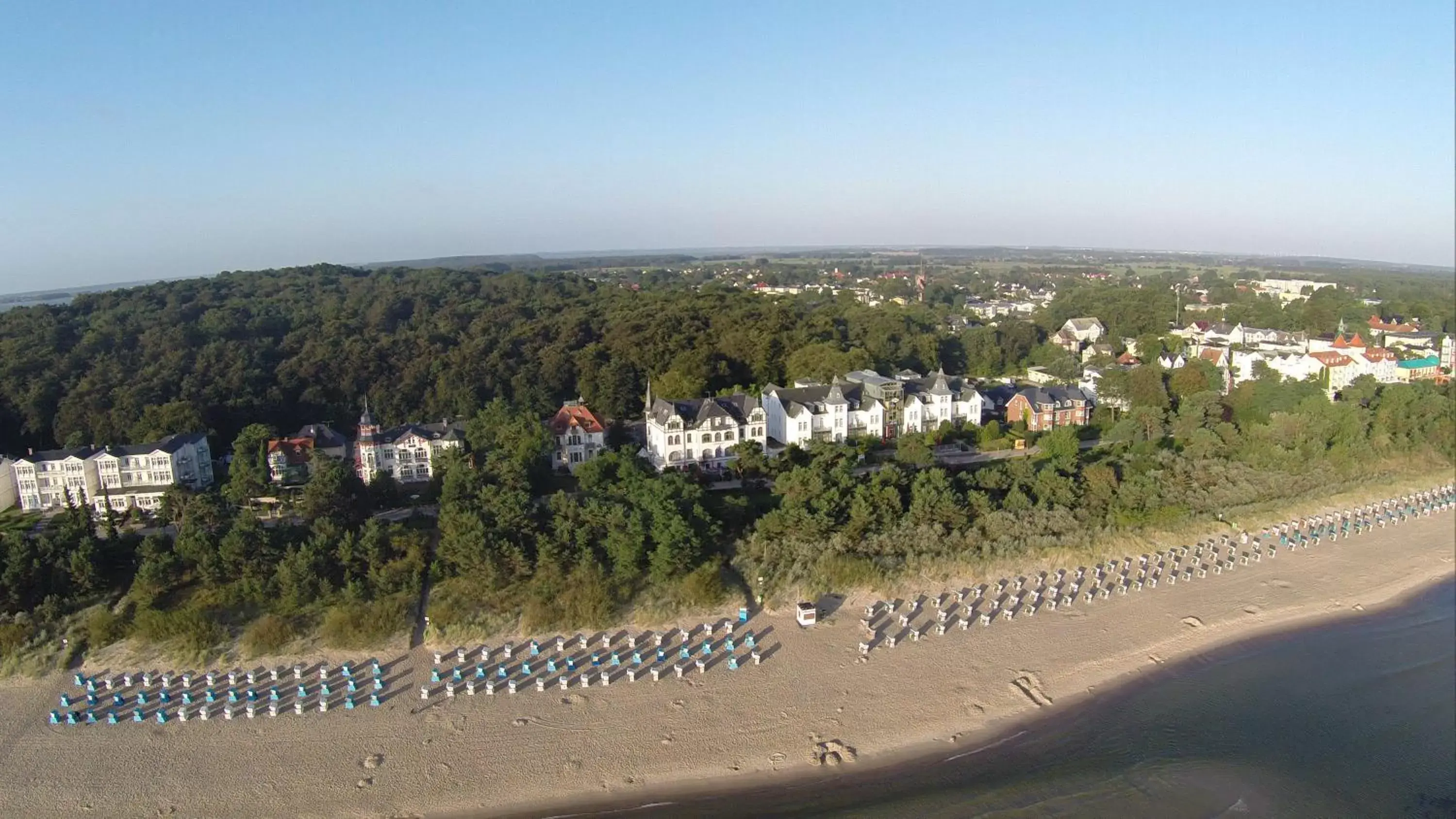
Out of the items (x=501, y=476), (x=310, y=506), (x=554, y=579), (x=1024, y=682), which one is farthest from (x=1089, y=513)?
(x=310, y=506)

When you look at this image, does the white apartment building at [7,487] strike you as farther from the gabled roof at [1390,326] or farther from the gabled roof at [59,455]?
the gabled roof at [1390,326]

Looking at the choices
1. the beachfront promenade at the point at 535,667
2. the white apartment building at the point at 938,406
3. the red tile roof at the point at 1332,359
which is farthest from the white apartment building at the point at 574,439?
the red tile roof at the point at 1332,359

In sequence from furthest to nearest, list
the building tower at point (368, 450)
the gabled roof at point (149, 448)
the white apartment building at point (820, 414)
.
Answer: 1. the white apartment building at point (820, 414)
2. the building tower at point (368, 450)
3. the gabled roof at point (149, 448)

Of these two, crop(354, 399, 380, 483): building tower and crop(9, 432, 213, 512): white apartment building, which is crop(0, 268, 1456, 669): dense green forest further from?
crop(354, 399, 380, 483): building tower

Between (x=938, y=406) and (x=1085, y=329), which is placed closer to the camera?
(x=938, y=406)

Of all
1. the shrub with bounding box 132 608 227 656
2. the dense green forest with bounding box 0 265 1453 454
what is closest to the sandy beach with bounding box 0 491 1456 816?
the shrub with bounding box 132 608 227 656

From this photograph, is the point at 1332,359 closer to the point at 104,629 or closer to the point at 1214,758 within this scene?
the point at 1214,758

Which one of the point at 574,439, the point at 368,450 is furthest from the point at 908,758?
the point at 368,450
